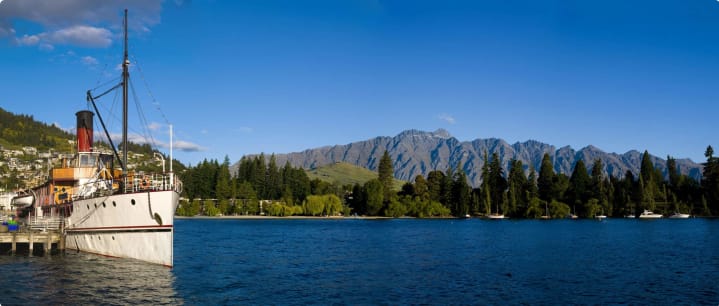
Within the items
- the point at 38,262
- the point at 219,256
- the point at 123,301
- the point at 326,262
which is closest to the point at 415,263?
the point at 326,262

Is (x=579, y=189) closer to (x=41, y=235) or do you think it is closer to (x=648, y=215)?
(x=648, y=215)

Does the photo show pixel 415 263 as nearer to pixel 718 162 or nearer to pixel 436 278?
pixel 436 278

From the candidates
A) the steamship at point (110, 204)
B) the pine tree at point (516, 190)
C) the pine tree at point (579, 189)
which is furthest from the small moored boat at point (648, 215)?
the steamship at point (110, 204)

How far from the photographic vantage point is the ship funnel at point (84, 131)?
5666cm

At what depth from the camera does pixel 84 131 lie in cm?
5725

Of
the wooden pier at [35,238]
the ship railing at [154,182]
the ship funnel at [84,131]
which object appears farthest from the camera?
the ship funnel at [84,131]

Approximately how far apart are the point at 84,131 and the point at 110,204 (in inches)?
688

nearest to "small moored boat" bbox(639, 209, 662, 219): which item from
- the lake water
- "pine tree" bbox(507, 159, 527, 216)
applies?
"pine tree" bbox(507, 159, 527, 216)

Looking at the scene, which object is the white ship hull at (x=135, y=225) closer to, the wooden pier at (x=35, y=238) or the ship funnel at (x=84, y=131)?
the wooden pier at (x=35, y=238)

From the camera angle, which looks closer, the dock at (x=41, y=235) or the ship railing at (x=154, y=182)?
the ship railing at (x=154, y=182)

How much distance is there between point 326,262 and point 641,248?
136ft

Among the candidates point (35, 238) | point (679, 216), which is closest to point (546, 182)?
point (679, 216)

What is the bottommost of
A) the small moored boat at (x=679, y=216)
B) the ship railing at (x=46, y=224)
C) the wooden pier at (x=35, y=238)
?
the small moored boat at (x=679, y=216)

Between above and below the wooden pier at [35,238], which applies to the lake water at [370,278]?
below
